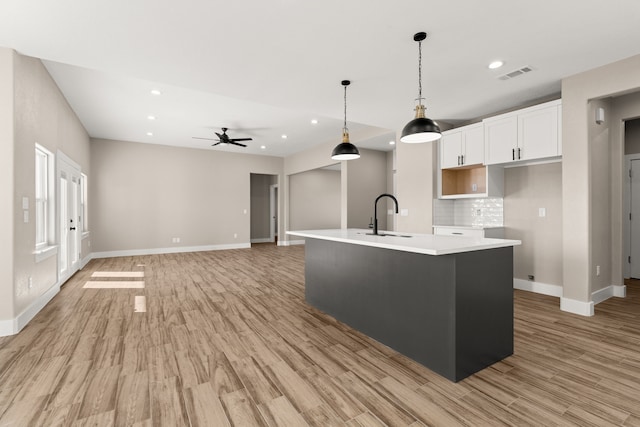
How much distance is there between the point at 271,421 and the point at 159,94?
5.05 m

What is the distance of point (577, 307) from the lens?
3656 millimetres

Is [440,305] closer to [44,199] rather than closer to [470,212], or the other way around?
[470,212]

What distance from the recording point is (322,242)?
12.4 feet

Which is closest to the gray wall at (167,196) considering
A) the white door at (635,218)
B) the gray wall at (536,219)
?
the gray wall at (536,219)

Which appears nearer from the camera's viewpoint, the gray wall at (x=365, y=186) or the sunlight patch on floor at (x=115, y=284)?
the sunlight patch on floor at (x=115, y=284)

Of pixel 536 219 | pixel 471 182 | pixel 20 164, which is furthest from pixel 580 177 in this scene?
pixel 20 164

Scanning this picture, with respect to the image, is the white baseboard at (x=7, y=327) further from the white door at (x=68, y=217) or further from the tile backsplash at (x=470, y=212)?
the tile backsplash at (x=470, y=212)

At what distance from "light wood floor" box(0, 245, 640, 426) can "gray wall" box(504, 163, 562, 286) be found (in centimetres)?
86

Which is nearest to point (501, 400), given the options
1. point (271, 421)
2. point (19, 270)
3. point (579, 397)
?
point (579, 397)

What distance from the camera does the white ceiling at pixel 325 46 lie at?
2.53 meters

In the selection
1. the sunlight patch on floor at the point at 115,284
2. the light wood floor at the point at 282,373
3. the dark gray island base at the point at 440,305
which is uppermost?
the dark gray island base at the point at 440,305

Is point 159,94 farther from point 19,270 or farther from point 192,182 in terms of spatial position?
point 192,182

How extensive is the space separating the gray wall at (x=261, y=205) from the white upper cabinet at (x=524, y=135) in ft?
26.6

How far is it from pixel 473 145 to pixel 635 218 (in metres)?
3.23
